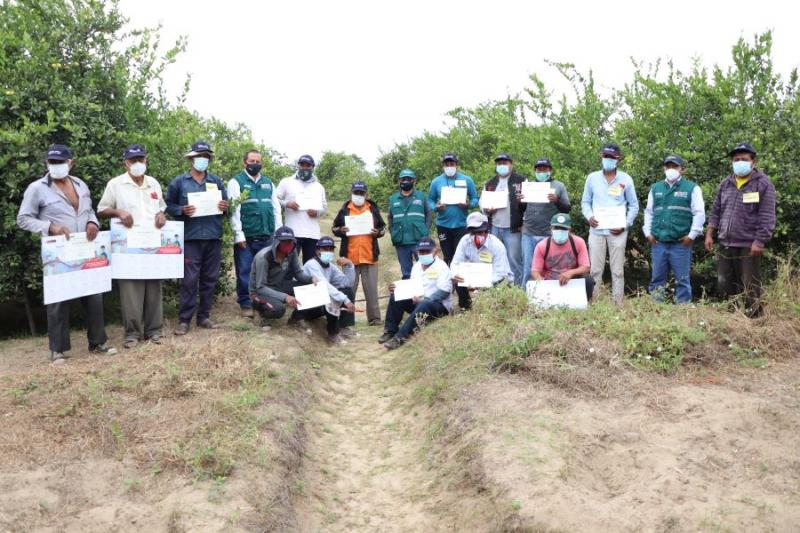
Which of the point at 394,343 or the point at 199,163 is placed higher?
the point at 199,163

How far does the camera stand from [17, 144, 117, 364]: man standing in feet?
22.9

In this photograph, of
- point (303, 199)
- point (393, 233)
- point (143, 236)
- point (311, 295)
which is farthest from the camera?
point (393, 233)

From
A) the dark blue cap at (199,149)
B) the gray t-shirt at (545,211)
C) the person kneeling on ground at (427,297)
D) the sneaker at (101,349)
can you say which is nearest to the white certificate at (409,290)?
the person kneeling on ground at (427,297)

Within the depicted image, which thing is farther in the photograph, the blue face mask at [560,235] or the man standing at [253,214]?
the man standing at [253,214]

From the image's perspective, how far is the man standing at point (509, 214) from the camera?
9.51 metres

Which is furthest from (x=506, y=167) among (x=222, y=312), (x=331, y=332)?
(x=222, y=312)

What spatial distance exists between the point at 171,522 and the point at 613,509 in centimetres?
280

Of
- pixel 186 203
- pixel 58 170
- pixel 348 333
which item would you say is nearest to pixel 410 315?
pixel 348 333

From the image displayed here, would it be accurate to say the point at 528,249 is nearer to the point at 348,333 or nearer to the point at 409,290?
the point at 409,290

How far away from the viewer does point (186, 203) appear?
8211 millimetres

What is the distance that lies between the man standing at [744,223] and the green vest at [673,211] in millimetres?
292

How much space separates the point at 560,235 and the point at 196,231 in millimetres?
4276

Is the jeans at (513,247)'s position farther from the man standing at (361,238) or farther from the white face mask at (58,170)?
the white face mask at (58,170)

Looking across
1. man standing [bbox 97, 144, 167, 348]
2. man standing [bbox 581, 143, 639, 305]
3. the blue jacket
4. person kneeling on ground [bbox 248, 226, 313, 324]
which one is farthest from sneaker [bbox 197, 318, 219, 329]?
man standing [bbox 581, 143, 639, 305]
